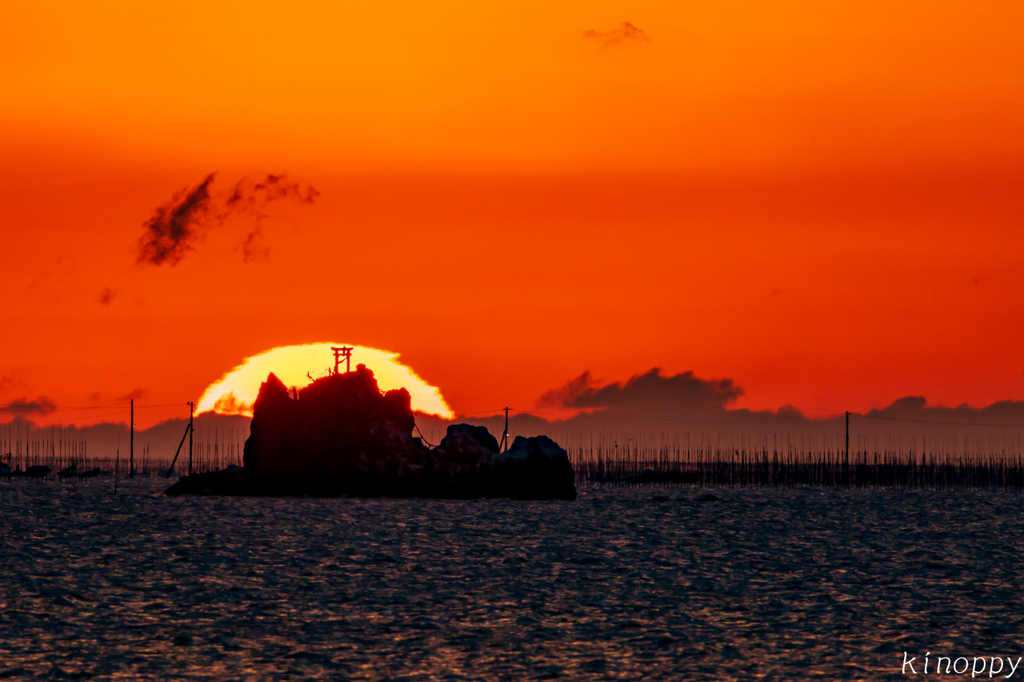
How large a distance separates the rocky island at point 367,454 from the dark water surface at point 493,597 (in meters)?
10.4

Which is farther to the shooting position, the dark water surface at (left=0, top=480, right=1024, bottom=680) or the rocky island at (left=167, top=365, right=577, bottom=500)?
the rocky island at (left=167, top=365, right=577, bottom=500)

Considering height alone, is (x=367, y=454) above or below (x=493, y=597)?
above

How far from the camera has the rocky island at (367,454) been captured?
8256 centimetres

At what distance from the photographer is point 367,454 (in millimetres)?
83438

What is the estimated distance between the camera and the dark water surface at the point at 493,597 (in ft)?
92.0

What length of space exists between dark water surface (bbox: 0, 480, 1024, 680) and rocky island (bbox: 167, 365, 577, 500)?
411 inches

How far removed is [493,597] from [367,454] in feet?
150

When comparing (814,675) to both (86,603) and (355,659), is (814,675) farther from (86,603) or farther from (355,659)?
(86,603)

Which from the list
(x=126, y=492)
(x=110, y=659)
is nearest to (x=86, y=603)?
(x=110, y=659)

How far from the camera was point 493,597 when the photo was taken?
38469mm

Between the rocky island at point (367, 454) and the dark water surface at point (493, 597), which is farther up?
the rocky island at point (367, 454)

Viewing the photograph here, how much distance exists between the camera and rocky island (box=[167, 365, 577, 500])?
8256 cm

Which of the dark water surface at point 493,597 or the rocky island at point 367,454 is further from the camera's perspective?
the rocky island at point 367,454

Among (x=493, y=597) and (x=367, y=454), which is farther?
(x=367, y=454)
